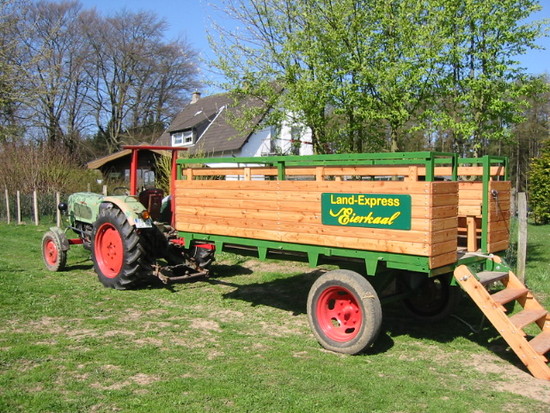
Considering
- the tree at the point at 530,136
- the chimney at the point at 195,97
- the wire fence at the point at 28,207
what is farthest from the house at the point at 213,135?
the tree at the point at 530,136

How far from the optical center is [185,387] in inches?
178

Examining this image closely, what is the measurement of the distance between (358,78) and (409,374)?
289 inches

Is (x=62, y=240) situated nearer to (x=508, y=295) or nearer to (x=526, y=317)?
(x=508, y=295)

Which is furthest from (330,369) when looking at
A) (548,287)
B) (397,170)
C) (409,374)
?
(548,287)

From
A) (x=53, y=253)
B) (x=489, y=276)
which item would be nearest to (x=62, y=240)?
(x=53, y=253)

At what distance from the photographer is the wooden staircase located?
5.05m

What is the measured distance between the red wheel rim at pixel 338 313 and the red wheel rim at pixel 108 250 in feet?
12.8

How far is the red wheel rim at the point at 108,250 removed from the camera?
8.60m

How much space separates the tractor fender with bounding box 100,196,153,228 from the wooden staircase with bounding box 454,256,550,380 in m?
4.74

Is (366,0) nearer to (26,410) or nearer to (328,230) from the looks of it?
(328,230)

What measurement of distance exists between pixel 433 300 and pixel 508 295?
1.43 metres

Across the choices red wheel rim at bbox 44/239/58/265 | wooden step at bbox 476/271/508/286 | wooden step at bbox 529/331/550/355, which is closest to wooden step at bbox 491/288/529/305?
wooden step at bbox 476/271/508/286

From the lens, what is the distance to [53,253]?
10172 millimetres

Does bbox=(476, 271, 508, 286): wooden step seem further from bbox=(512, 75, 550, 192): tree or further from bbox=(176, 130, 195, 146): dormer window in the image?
bbox=(176, 130, 195, 146): dormer window
